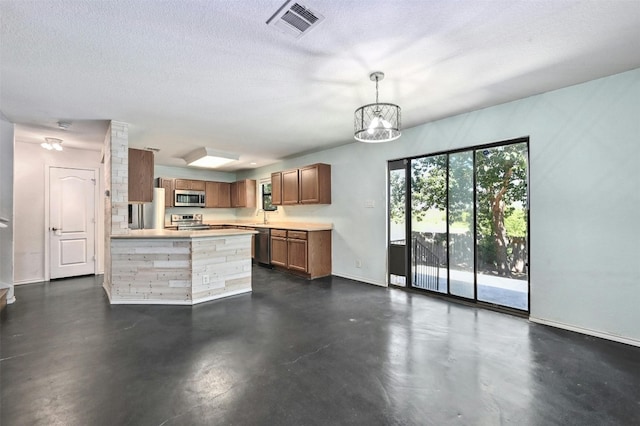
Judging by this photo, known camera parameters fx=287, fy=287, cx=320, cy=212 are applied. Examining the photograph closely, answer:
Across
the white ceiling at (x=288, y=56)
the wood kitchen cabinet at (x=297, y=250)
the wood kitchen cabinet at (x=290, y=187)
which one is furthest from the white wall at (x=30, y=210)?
the wood kitchen cabinet at (x=297, y=250)

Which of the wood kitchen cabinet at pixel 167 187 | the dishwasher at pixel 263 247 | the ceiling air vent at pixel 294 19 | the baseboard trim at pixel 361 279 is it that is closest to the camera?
the ceiling air vent at pixel 294 19

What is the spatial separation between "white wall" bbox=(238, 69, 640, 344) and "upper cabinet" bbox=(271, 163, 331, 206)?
2575 mm

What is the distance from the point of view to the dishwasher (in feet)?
20.9

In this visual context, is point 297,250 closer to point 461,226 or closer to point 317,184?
point 317,184

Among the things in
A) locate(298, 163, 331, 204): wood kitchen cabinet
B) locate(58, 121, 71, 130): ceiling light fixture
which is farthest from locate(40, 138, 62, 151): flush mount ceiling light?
locate(298, 163, 331, 204): wood kitchen cabinet

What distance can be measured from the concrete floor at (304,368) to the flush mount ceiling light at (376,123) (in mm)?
2005

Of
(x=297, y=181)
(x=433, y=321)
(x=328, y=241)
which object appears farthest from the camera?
(x=297, y=181)

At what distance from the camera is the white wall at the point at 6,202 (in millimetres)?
3752

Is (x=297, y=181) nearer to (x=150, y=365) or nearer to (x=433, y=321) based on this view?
(x=433, y=321)

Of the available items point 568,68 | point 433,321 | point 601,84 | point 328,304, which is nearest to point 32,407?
point 328,304

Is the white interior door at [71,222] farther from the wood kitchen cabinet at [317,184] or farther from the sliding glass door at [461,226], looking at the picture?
the sliding glass door at [461,226]

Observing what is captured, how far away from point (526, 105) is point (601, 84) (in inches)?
24.1

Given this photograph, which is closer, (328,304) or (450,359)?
(450,359)

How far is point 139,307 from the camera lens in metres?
3.72
